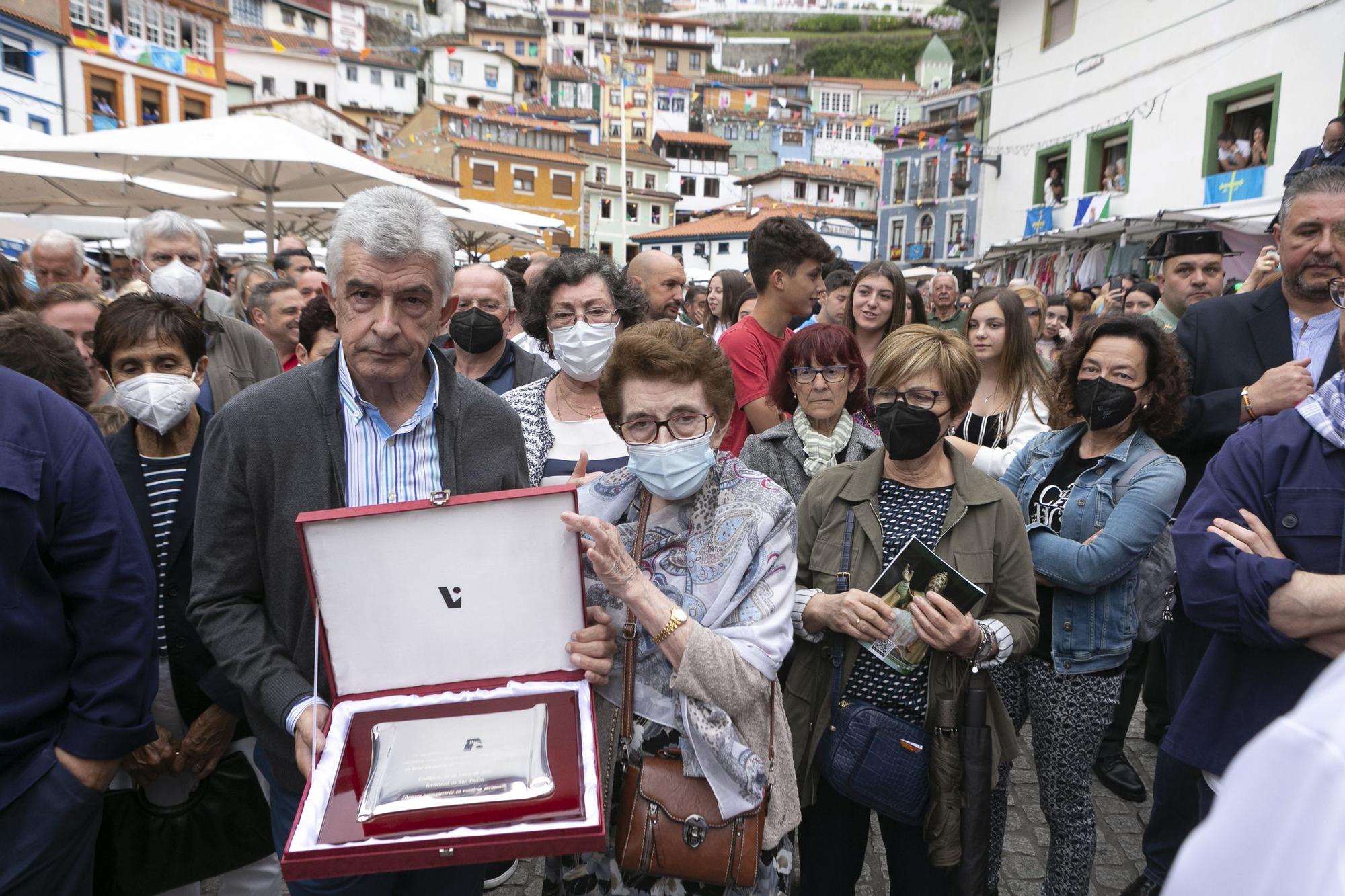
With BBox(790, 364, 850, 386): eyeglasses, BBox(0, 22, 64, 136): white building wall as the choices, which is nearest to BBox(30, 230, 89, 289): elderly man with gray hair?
BBox(790, 364, 850, 386): eyeglasses

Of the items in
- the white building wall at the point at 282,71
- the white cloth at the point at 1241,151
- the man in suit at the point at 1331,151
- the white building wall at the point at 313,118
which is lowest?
the man in suit at the point at 1331,151

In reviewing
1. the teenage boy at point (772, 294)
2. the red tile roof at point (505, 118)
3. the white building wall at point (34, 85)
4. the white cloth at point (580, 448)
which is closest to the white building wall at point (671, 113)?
the red tile roof at point (505, 118)

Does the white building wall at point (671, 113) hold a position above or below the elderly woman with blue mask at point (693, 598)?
above

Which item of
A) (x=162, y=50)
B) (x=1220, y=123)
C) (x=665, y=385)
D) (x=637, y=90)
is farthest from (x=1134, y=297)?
(x=637, y=90)

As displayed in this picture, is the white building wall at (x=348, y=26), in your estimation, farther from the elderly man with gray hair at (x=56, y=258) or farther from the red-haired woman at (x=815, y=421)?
the red-haired woman at (x=815, y=421)

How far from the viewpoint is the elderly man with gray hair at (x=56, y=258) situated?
628 cm

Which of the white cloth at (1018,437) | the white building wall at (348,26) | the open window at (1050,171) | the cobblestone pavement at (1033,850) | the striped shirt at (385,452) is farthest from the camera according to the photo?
the white building wall at (348,26)

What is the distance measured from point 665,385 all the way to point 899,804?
154 cm

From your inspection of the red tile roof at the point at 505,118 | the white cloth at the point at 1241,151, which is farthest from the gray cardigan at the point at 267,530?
the red tile roof at the point at 505,118

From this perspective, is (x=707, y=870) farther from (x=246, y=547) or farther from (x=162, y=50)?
(x=162, y=50)

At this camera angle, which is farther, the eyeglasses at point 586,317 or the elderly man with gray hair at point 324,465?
the eyeglasses at point 586,317

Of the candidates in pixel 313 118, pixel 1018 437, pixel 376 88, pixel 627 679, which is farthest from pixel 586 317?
pixel 376 88

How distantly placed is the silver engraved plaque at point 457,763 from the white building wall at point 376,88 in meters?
72.3

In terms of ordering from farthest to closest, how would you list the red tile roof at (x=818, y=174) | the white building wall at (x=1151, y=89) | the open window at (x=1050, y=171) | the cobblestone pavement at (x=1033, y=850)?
the red tile roof at (x=818, y=174), the open window at (x=1050, y=171), the white building wall at (x=1151, y=89), the cobblestone pavement at (x=1033, y=850)
